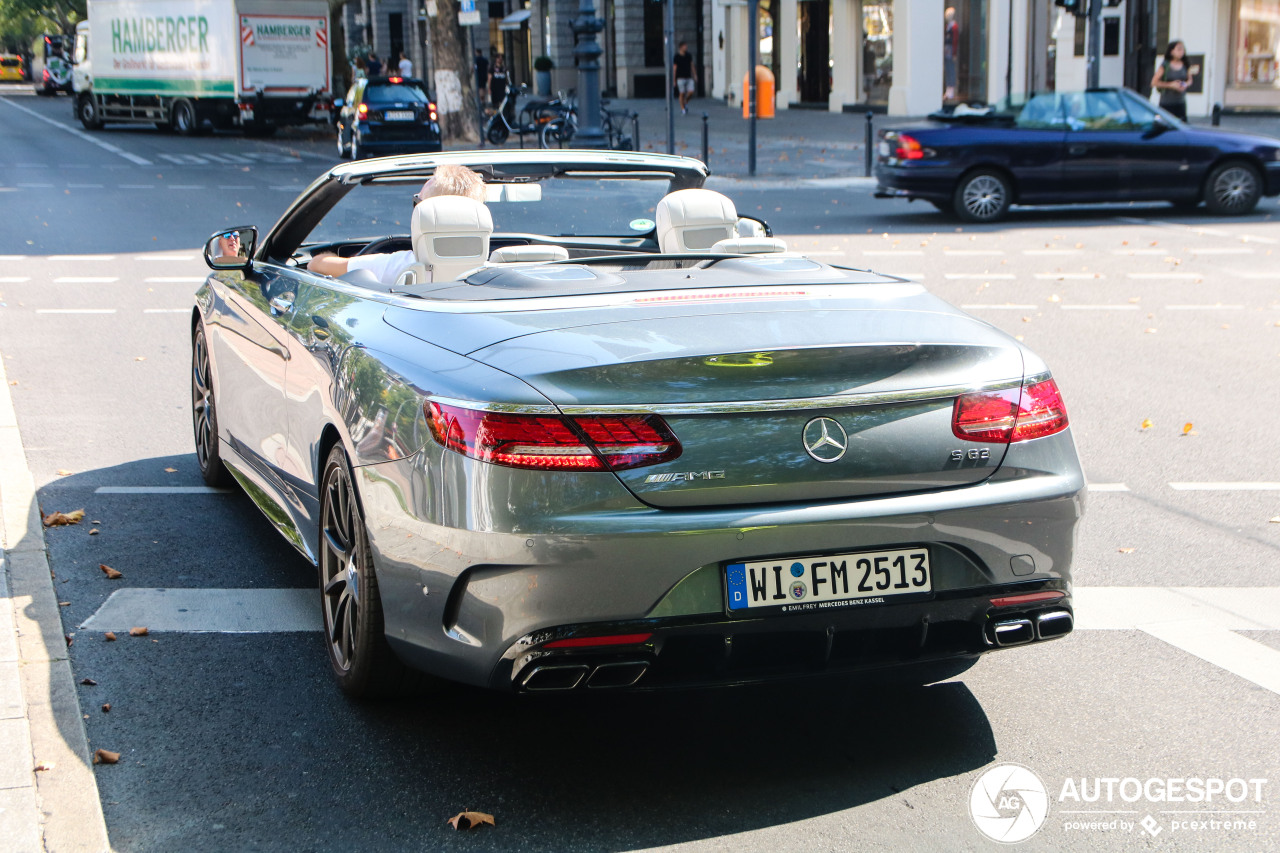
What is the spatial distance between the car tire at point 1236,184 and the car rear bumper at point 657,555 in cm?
1578

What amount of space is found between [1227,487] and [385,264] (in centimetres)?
375

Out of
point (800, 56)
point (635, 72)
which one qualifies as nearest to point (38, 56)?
point (635, 72)

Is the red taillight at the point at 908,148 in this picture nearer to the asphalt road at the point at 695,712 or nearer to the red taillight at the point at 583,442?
the asphalt road at the point at 695,712

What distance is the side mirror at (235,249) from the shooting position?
5.57 metres

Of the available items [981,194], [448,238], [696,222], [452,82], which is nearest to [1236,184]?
[981,194]

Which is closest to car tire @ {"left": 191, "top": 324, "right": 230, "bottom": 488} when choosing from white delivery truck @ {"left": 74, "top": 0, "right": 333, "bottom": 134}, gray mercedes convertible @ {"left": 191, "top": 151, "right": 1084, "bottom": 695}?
gray mercedes convertible @ {"left": 191, "top": 151, "right": 1084, "bottom": 695}

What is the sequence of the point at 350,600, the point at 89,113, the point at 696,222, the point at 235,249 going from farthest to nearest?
the point at 89,113
the point at 235,249
the point at 696,222
the point at 350,600

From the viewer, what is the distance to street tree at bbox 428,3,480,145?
31031 mm

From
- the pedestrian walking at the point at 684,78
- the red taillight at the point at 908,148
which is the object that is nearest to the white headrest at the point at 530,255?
the red taillight at the point at 908,148

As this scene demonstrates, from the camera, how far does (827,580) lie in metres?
3.38

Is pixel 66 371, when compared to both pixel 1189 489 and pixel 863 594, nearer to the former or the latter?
pixel 1189 489

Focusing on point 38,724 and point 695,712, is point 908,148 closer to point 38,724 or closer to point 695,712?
point 695,712

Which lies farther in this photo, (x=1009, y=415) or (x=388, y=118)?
(x=388, y=118)

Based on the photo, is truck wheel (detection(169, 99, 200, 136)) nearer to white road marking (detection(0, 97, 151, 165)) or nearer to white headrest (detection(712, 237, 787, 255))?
white road marking (detection(0, 97, 151, 165))
